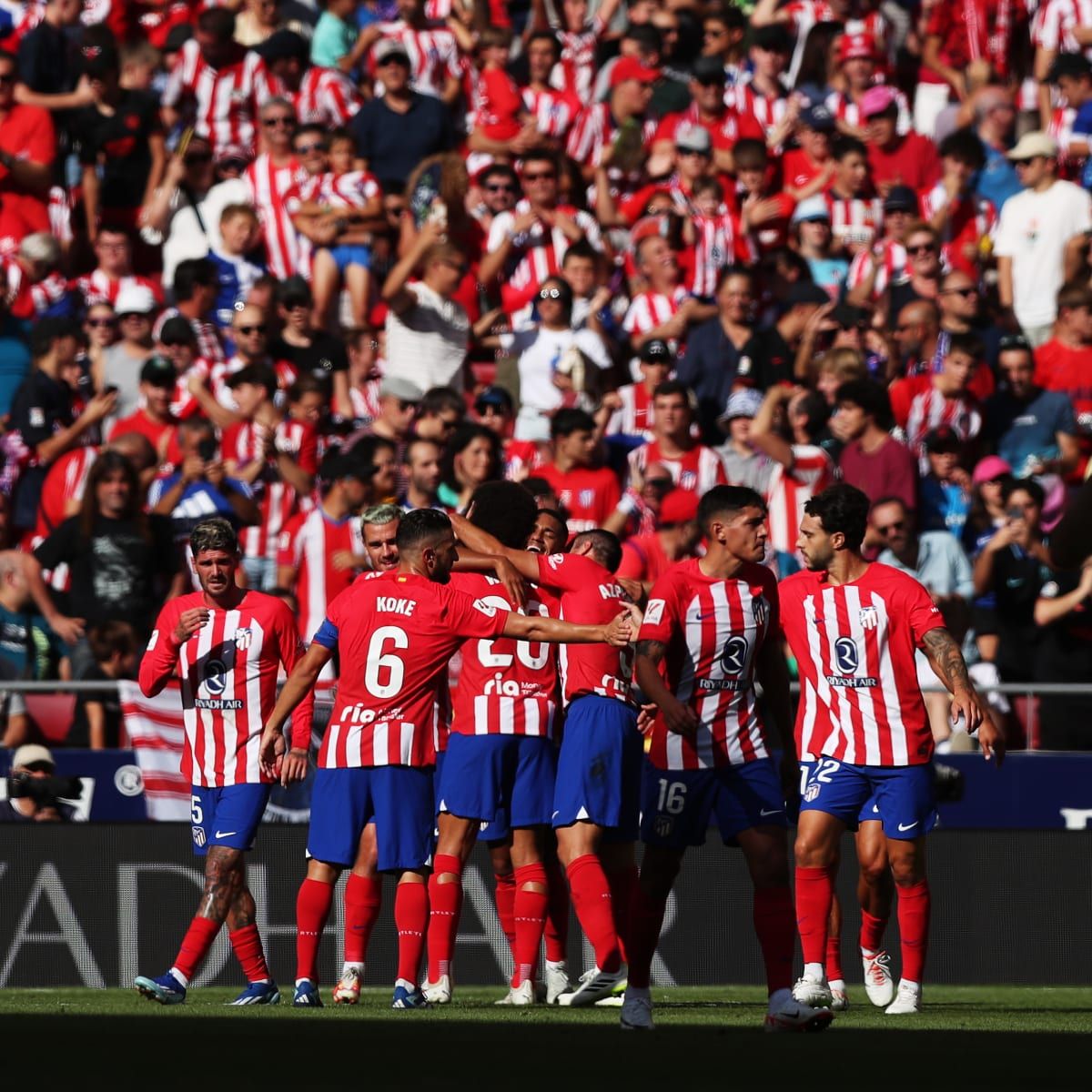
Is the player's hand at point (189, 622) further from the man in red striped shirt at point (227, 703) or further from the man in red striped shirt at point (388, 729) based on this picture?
the man in red striped shirt at point (388, 729)

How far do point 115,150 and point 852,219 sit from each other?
5.62 meters

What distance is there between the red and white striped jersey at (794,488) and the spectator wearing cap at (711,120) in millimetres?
4163

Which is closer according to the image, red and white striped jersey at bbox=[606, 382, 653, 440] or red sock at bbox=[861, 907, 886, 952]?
red sock at bbox=[861, 907, 886, 952]

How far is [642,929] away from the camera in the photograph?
28.9ft

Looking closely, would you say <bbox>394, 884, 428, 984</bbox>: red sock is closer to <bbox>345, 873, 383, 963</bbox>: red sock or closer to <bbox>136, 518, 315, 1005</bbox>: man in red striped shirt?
<bbox>345, 873, 383, 963</bbox>: red sock

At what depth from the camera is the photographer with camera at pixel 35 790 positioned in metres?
12.5

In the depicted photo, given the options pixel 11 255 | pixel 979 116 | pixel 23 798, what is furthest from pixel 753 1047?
pixel 979 116

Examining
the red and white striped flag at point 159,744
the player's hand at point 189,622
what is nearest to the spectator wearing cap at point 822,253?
the red and white striped flag at point 159,744

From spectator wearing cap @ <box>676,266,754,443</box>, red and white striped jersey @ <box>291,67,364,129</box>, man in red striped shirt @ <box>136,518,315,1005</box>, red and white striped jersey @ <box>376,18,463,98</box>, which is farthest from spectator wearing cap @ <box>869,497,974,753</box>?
red and white striped jersey @ <box>376,18,463,98</box>

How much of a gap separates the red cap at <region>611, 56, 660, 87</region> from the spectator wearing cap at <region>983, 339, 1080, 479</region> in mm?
4434

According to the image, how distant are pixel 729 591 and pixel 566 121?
10.1 m

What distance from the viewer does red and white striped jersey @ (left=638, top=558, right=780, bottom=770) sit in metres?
9.09

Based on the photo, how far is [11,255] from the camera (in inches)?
679

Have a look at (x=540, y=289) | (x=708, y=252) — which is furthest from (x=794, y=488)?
(x=708, y=252)
